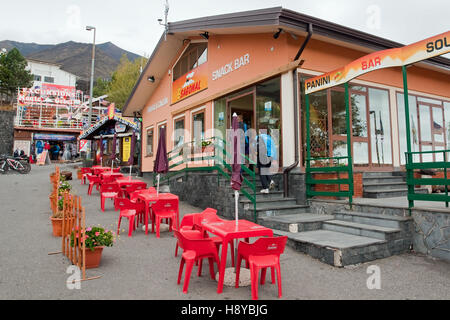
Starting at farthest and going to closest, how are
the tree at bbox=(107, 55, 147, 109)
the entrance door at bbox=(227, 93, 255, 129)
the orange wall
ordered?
1. the tree at bbox=(107, 55, 147, 109)
2. the entrance door at bbox=(227, 93, 255, 129)
3. the orange wall

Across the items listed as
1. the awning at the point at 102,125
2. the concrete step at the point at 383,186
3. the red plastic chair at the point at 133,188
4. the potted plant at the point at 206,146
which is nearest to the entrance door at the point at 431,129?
the concrete step at the point at 383,186

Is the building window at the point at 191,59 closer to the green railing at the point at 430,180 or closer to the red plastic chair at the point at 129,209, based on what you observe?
the red plastic chair at the point at 129,209

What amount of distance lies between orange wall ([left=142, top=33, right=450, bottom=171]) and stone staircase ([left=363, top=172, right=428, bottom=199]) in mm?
2961

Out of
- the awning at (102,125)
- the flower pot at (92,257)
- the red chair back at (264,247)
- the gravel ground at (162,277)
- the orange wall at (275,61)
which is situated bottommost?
the gravel ground at (162,277)

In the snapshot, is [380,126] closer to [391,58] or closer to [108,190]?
[391,58]

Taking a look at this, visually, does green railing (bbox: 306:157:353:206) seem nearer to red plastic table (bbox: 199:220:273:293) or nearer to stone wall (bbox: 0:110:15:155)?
red plastic table (bbox: 199:220:273:293)

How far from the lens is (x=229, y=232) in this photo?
3.56 m

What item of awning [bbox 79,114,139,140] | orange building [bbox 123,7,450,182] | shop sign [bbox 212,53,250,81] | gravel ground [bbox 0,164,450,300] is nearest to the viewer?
gravel ground [bbox 0,164,450,300]

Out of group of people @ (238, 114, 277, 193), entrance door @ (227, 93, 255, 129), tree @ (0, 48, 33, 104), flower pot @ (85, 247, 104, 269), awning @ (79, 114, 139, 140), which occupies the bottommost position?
flower pot @ (85, 247, 104, 269)

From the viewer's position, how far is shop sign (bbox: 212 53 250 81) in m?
9.12

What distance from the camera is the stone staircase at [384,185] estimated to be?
23.5 feet

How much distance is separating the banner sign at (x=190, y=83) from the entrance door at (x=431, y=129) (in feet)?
26.0

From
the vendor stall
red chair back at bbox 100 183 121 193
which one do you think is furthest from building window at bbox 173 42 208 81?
the vendor stall
